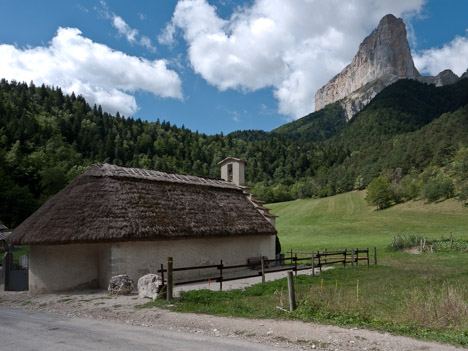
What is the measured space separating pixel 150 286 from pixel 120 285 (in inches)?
69.0

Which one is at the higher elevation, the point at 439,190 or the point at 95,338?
the point at 439,190

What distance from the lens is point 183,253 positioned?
15.3 meters

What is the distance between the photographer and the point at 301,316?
25.3 ft

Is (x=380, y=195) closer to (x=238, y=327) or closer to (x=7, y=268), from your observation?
(x=7, y=268)

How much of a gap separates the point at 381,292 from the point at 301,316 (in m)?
4.60

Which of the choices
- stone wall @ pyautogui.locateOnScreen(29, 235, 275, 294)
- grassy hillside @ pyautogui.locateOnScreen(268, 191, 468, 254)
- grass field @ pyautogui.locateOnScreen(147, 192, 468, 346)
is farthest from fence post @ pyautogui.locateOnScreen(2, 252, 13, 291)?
grassy hillside @ pyautogui.locateOnScreen(268, 191, 468, 254)

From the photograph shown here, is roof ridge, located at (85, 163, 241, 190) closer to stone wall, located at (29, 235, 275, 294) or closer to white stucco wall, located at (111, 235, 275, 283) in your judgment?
stone wall, located at (29, 235, 275, 294)

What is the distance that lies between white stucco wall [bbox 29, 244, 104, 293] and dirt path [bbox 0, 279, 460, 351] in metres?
1.88

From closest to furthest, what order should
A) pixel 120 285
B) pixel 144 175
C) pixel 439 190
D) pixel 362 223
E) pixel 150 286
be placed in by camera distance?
pixel 150 286, pixel 120 285, pixel 144 175, pixel 362 223, pixel 439 190

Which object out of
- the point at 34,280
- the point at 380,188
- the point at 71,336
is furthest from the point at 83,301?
the point at 380,188

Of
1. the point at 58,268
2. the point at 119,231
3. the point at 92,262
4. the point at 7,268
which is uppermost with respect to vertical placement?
the point at 119,231

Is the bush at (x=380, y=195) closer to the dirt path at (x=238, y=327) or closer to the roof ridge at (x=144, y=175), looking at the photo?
the roof ridge at (x=144, y=175)

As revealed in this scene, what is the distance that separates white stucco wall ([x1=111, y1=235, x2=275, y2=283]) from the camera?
1334cm

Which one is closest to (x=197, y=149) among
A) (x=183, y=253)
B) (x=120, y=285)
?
(x=183, y=253)
